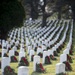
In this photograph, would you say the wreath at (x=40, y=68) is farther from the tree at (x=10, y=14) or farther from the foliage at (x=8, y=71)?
the tree at (x=10, y=14)

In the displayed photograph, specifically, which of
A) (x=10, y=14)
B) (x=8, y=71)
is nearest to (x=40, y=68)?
(x=8, y=71)

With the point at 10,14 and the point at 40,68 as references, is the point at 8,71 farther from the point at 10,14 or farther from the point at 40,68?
the point at 10,14

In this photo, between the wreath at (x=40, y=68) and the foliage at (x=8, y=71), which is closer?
the foliage at (x=8, y=71)

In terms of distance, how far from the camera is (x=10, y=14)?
17234 millimetres

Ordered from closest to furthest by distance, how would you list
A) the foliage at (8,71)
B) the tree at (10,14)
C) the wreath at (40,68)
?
1. the foliage at (8,71)
2. the wreath at (40,68)
3. the tree at (10,14)

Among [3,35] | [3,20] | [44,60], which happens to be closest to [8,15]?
[3,20]

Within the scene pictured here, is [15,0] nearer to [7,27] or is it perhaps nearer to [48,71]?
[7,27]

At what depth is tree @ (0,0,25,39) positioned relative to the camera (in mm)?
16719

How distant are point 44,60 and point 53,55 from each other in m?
1.85

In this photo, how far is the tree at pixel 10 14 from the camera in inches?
658

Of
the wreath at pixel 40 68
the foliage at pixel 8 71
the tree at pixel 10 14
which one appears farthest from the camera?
the tree at pixel 10 14

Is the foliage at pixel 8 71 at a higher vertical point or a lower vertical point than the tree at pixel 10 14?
lower

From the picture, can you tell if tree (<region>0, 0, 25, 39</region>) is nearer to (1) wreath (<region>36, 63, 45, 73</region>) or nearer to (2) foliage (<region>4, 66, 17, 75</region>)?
(1) wreath (<region>36, 63, 45, 73</region>)

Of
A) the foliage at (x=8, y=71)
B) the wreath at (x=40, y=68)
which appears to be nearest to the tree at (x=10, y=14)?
the wreath at (x=40, y=68)
